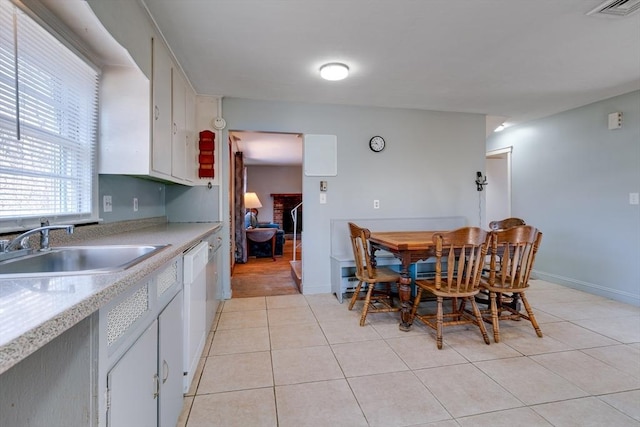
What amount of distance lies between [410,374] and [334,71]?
7.87 feet

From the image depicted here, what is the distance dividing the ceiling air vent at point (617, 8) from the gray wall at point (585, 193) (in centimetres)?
199

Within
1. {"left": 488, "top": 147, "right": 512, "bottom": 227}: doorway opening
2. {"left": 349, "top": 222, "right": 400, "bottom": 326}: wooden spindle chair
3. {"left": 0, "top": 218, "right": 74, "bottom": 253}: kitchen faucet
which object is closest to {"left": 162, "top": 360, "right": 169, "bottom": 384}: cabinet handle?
{"left": 0, "top": 218, "right": 74, "bottom": 253}: kitchen faucet

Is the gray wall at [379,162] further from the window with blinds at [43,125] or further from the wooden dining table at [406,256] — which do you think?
the window with blinds at [43,125]

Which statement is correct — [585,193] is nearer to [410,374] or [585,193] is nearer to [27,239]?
[410,374]

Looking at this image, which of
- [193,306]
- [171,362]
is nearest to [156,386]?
[171,362]

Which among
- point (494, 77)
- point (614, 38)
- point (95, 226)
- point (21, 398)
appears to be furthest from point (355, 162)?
point (21, 398)

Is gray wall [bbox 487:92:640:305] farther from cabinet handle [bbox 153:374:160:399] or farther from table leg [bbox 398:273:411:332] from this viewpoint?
cabinet handle [bbox 153:374:160:399]

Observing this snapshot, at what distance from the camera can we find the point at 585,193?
12.5ft

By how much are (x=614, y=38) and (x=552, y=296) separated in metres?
2.64

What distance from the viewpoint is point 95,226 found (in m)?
1.91

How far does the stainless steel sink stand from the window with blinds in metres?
0.20

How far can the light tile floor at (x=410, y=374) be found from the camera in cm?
160

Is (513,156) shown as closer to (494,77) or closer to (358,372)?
(494,77)

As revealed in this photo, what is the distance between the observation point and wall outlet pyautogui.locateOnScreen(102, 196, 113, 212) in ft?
6.77
